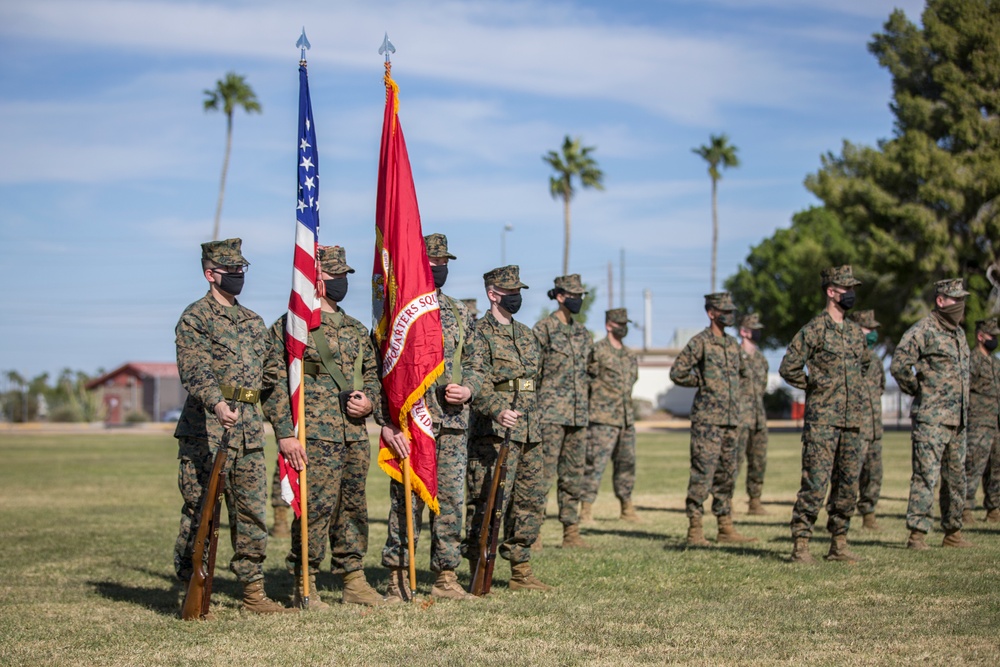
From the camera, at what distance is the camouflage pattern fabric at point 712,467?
477 inches

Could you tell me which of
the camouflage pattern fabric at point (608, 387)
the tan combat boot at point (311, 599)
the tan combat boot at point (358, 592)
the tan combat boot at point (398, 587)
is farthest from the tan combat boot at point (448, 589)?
the camouflage pattern fabric at point (608, 387)

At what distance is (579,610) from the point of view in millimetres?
8312

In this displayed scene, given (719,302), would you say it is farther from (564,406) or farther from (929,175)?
(929,175)

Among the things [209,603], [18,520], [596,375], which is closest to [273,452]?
[18,520]

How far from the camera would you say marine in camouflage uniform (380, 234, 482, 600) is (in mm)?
8828

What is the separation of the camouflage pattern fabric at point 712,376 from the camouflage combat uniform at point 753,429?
9.87 ft

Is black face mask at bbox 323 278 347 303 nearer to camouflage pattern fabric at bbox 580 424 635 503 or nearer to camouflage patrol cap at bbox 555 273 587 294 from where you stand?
camouflage patrol cap at bbox 555 273 587 294

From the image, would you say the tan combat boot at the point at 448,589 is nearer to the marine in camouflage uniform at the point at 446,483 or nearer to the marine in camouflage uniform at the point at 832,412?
the marine in camouflage uniform at the point at 446,483

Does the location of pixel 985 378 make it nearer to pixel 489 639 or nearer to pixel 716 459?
pixel 716 459

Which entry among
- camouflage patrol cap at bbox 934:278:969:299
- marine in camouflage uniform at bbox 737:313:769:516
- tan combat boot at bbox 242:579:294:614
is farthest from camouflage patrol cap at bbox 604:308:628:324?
tan combat boot at bbox 242:579:294:614

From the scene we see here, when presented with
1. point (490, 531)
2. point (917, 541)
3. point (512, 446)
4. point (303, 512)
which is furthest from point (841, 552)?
point (303, 512)

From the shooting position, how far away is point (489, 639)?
738 cm

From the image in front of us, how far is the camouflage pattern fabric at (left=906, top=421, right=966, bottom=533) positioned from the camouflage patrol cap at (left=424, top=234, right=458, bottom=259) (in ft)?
16.9

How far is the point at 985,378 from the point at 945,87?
27.8 metres
